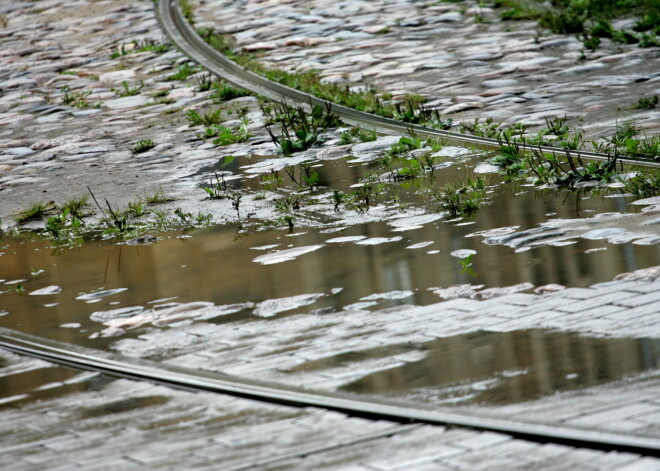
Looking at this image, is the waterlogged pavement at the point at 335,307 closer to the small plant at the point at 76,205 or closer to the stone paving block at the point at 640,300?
the stone paving block at the point at 640,300

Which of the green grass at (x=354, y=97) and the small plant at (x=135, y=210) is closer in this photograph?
the small plant at (x=135, y=210)

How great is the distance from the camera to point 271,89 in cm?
990

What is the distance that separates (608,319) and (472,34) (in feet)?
27.3

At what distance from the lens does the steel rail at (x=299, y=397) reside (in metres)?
2.71

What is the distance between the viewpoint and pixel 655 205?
522 cm

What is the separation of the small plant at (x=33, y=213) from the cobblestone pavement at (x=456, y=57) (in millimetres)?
3373

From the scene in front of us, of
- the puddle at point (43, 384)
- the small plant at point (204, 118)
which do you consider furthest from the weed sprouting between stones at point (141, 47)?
the puddle at point (43, 384)

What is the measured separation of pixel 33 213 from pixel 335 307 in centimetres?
330

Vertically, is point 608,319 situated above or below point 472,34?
below

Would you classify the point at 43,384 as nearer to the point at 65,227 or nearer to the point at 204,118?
the point at 65,227

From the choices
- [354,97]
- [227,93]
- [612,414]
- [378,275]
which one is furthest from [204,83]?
[612,414]

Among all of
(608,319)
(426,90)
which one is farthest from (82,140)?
(608,319)

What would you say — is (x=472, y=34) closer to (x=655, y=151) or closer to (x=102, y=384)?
(x=655, y=151)

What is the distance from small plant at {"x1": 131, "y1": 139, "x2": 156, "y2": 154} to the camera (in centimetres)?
840
